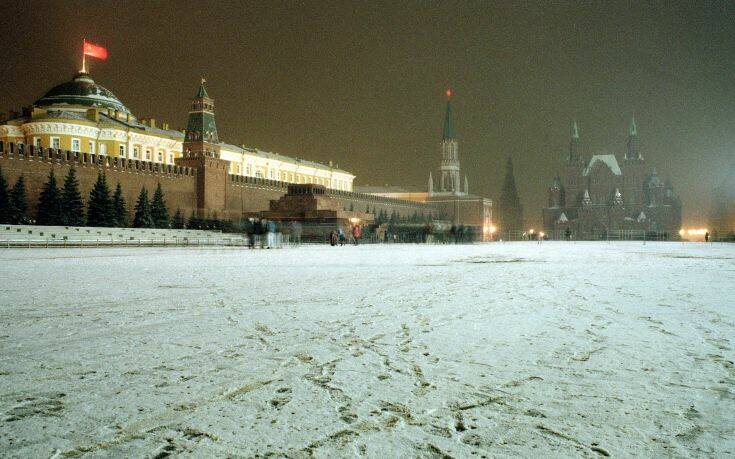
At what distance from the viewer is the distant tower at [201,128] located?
48.1 metres

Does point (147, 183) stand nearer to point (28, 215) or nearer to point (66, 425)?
point (28, 215)

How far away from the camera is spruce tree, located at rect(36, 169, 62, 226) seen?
3200 cm

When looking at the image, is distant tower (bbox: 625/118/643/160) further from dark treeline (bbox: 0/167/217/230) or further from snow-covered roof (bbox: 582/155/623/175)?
dark treeline (bbox: 0/167/217/230)

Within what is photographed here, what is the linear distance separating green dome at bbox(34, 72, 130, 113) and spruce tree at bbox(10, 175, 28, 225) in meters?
24.7

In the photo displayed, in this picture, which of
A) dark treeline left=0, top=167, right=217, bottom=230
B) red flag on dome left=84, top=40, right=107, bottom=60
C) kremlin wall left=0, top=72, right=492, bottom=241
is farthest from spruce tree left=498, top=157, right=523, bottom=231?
dark treeline left=0, top=167, right=217, bottom=230

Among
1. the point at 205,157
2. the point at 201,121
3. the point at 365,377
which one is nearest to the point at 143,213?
the point at 205,157

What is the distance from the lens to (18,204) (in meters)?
31.3

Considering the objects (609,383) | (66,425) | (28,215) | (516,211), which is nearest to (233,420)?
(66,425)

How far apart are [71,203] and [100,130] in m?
17.0

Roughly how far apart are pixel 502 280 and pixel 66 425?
24.8 feet

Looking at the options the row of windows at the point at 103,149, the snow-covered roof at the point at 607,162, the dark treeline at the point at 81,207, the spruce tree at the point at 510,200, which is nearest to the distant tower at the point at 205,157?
the dark treeline at the point at 81,207

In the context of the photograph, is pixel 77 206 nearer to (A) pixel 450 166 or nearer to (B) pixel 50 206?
(B) pixel 50 206

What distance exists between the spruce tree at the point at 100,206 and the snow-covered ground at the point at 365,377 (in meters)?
30.4

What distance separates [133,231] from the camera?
33.1 m
